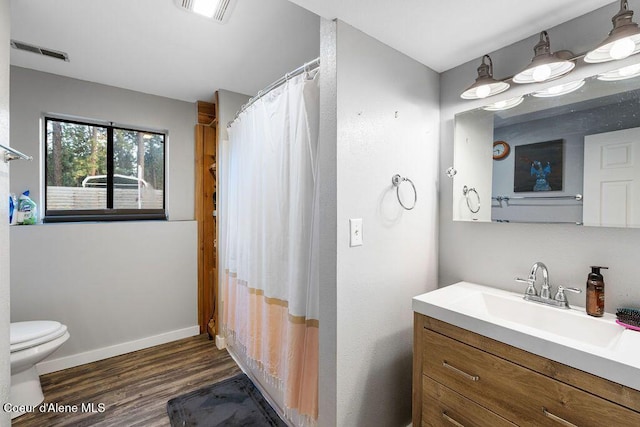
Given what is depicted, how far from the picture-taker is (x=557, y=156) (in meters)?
1.30

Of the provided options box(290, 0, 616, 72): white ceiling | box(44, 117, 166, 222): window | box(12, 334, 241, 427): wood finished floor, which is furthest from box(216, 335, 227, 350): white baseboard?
box(290, 0, 616, 72): white ceiling

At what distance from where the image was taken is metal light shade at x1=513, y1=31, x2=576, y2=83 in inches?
47.8

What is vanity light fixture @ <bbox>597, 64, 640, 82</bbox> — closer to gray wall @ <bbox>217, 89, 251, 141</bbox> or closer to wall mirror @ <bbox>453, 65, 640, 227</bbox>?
wall mirror @ <bbox>453, 65, 640, 227</bbox>

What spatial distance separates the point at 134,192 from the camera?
2738 millimetres

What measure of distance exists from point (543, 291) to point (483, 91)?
105 centimetres

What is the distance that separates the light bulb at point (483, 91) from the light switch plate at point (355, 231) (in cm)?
95

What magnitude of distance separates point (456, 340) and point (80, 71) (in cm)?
321

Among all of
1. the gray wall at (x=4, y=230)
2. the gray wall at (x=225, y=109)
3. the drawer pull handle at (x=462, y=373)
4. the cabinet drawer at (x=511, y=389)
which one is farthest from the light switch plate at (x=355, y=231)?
the gray wall at (x=225, y=109)

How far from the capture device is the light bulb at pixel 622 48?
1050 millimetres

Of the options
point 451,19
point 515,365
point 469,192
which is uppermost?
point 451,19

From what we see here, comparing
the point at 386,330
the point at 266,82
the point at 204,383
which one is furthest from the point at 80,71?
the point at 386,330

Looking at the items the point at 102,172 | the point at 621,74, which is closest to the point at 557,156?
the point at 621,74

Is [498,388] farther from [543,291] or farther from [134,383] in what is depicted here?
[134,383]

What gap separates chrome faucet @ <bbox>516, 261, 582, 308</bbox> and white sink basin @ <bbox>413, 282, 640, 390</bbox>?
0.10 ft
